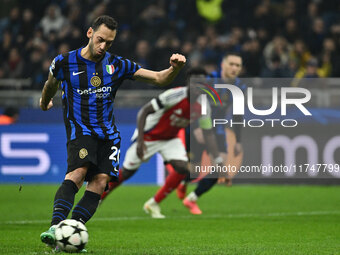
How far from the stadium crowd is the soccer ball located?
8886 millimetres

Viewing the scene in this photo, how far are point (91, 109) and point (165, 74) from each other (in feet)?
2.05

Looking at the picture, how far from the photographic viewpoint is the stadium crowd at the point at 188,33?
14.5 metres

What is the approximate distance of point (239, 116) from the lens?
33.4 feet

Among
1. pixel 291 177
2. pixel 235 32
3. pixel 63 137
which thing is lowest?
pixel 291 177

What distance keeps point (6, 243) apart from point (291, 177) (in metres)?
8.33

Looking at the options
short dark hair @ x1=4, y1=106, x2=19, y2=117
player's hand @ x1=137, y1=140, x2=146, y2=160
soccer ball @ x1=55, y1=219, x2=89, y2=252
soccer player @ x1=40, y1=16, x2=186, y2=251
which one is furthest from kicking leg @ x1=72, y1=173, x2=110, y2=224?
short dark hair @ x1=4, y1=106, x2=19, y2=117

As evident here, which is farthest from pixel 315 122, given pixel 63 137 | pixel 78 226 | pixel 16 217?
pixel 78 226

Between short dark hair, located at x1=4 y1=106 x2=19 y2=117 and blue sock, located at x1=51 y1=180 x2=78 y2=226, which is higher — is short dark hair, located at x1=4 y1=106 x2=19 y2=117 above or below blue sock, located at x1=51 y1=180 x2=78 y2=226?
below

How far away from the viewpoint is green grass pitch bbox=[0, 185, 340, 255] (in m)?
6.19

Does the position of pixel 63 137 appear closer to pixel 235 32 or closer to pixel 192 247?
pixel 235 32

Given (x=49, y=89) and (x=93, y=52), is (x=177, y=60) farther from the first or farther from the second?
(x=49, y=89)

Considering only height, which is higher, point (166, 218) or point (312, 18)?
point (312, 18)

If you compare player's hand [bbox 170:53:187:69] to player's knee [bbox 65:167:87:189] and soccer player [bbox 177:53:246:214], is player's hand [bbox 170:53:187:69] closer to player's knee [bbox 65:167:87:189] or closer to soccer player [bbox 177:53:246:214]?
player's knee [bbox 65:167:87:189]

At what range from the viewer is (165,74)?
A: 18.7 feet
